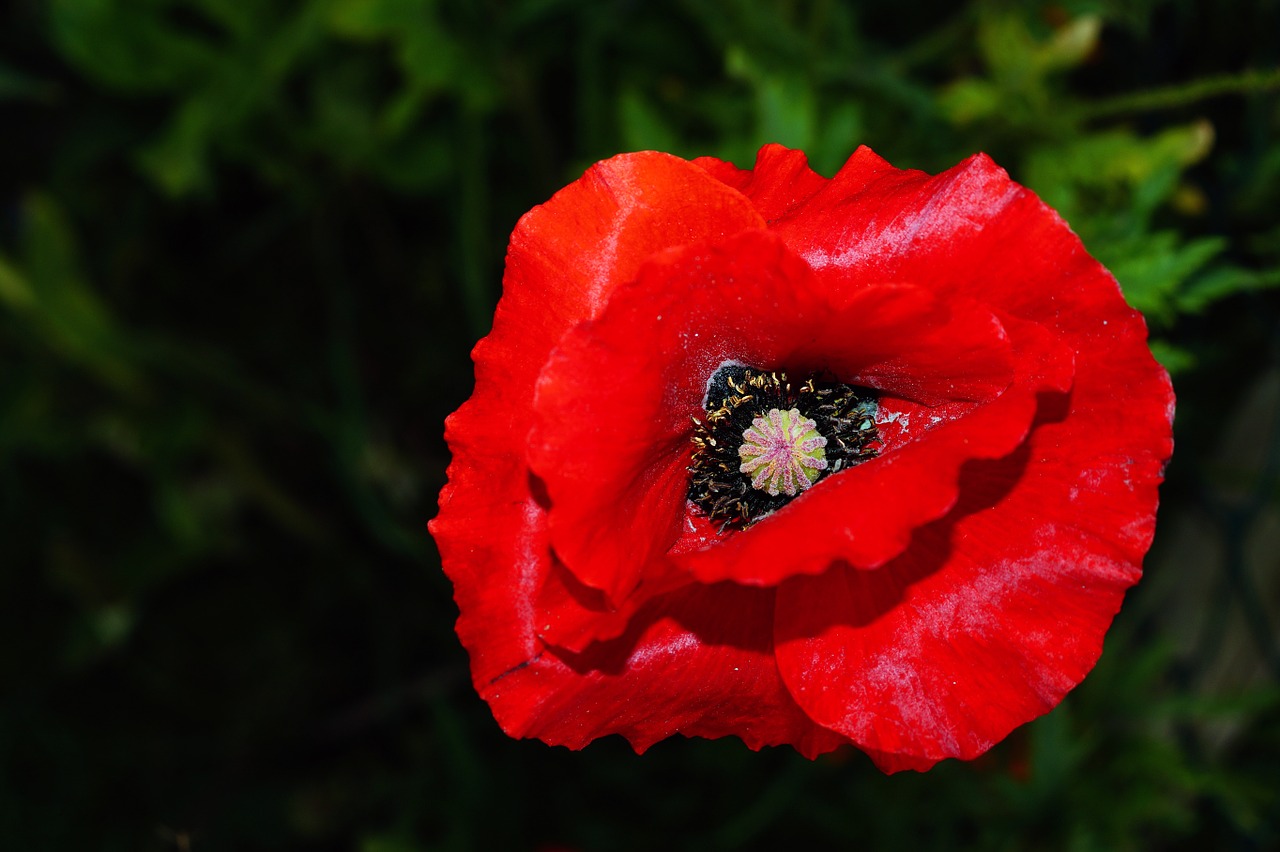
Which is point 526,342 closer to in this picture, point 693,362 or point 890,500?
point 693,362

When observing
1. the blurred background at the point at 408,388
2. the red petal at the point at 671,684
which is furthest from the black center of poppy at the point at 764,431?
the blurred background at the point at 408,388

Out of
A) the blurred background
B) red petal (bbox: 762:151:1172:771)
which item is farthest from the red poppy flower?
the blurred background

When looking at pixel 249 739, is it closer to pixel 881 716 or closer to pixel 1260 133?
pixel 881 716

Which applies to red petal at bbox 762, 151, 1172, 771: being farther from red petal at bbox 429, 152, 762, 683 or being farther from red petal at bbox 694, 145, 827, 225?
red petal at bbox 429, 152, 762, 683

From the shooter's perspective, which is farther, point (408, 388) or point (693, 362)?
point (408, 388)

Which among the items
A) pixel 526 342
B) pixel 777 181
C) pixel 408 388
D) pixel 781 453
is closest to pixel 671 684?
pixel 781 453

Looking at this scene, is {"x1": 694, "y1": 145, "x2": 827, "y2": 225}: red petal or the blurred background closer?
{"x1": 694, "y1": 145, "x2": 827, "y2": 225}: red petal
